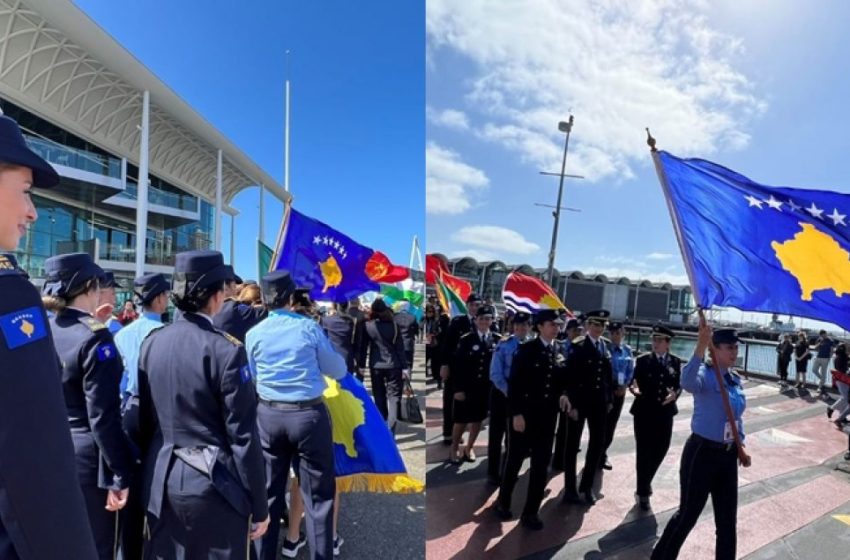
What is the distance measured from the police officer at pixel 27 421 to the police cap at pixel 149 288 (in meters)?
3.18

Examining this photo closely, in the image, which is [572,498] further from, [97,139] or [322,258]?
[97,139]

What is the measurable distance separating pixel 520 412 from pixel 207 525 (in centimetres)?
287

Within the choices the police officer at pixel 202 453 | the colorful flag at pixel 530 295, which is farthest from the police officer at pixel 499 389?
the police officer at pixel 202 453

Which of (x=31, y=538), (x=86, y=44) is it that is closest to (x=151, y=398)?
(x=31, y=538)

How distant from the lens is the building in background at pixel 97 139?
2675cm

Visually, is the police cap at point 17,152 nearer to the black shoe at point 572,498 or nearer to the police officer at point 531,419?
the police officer at point 531,419

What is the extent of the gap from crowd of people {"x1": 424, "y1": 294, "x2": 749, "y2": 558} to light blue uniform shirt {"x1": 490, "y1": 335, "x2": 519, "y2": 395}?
0.01 metres

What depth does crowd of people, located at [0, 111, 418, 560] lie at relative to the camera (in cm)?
114

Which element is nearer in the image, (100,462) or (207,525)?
(207,525)

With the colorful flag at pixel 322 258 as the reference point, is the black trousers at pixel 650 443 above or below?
below

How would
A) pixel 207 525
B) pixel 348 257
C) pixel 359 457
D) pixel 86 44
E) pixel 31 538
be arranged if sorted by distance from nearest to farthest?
1. pixel 31 538
2. pixel 207 525
3. pixel 359 457
4. pixel 348 257
5. pixel 86 44

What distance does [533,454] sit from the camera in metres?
4.60

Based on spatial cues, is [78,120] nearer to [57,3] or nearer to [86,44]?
[86,44]

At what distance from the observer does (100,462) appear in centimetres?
274
